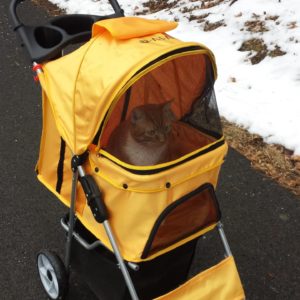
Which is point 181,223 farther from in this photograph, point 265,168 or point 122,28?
point 265,168

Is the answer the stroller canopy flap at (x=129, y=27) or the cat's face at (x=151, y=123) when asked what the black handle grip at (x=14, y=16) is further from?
the cat's face at (x=151, y=123)

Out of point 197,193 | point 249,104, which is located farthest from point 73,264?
point 249,104

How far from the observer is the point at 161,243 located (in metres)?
1.97

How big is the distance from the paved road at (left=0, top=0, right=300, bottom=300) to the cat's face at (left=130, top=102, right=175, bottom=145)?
108cm

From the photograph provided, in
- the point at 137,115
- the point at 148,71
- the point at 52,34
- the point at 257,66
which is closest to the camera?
the point at 148,71

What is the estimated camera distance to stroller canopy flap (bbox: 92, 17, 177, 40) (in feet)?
6.15

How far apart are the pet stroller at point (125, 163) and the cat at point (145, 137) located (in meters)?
0.09

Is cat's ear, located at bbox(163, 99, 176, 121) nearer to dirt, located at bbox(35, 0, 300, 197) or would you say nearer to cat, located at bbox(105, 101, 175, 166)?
cat, located at bbox(105, 101, 175, 166)

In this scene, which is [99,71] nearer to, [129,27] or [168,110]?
[129,27]

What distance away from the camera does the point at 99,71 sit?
1.81 m

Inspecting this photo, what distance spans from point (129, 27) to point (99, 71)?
267 mm

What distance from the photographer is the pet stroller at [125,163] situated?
1.82 m

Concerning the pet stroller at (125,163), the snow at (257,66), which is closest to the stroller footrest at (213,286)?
the pet stroller at (125,163)

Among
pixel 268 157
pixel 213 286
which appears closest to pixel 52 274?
pixel 213 286
